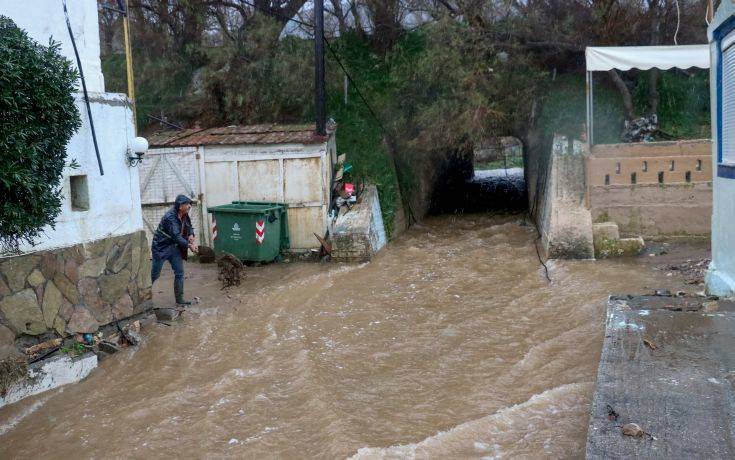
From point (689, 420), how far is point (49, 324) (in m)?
6.60

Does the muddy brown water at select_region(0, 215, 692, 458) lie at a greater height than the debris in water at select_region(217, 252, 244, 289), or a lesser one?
lesser

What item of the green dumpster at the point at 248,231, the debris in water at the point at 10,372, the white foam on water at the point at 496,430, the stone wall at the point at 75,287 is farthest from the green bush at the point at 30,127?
the green dumpster at the point at 248,231

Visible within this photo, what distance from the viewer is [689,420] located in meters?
4.14

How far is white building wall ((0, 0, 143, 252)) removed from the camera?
715 cm

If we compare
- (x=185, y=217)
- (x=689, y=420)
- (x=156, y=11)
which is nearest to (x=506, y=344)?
(x=689, y=420)

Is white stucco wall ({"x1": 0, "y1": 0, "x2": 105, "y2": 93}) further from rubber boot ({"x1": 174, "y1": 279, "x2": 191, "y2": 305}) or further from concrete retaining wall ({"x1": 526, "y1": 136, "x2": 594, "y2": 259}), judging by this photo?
concrete retaining wall ({"x1": 526, "y1": 136, "x2": 594, "y2": 259})

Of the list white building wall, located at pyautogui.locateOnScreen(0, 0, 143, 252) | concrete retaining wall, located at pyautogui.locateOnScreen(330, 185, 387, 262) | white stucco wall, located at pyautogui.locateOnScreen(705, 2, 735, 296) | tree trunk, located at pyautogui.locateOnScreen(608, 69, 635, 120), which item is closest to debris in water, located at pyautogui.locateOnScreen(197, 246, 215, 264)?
concrete retaining wall, located at pyautogui.locateOnScreen(330, 185, 387, 262)

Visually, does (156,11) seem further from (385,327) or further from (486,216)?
(385,327)

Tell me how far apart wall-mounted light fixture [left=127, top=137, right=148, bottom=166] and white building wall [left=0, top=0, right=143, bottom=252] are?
0.25 feet

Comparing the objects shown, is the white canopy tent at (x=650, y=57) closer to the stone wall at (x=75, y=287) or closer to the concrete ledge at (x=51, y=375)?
the stone wall at (x=75, y=287)

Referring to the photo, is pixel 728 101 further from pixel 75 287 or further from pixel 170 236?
pixel 75 287

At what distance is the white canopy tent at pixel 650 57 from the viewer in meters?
12.1

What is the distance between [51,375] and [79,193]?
88.0 inches

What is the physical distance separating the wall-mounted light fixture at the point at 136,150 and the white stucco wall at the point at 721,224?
739 centimetres
